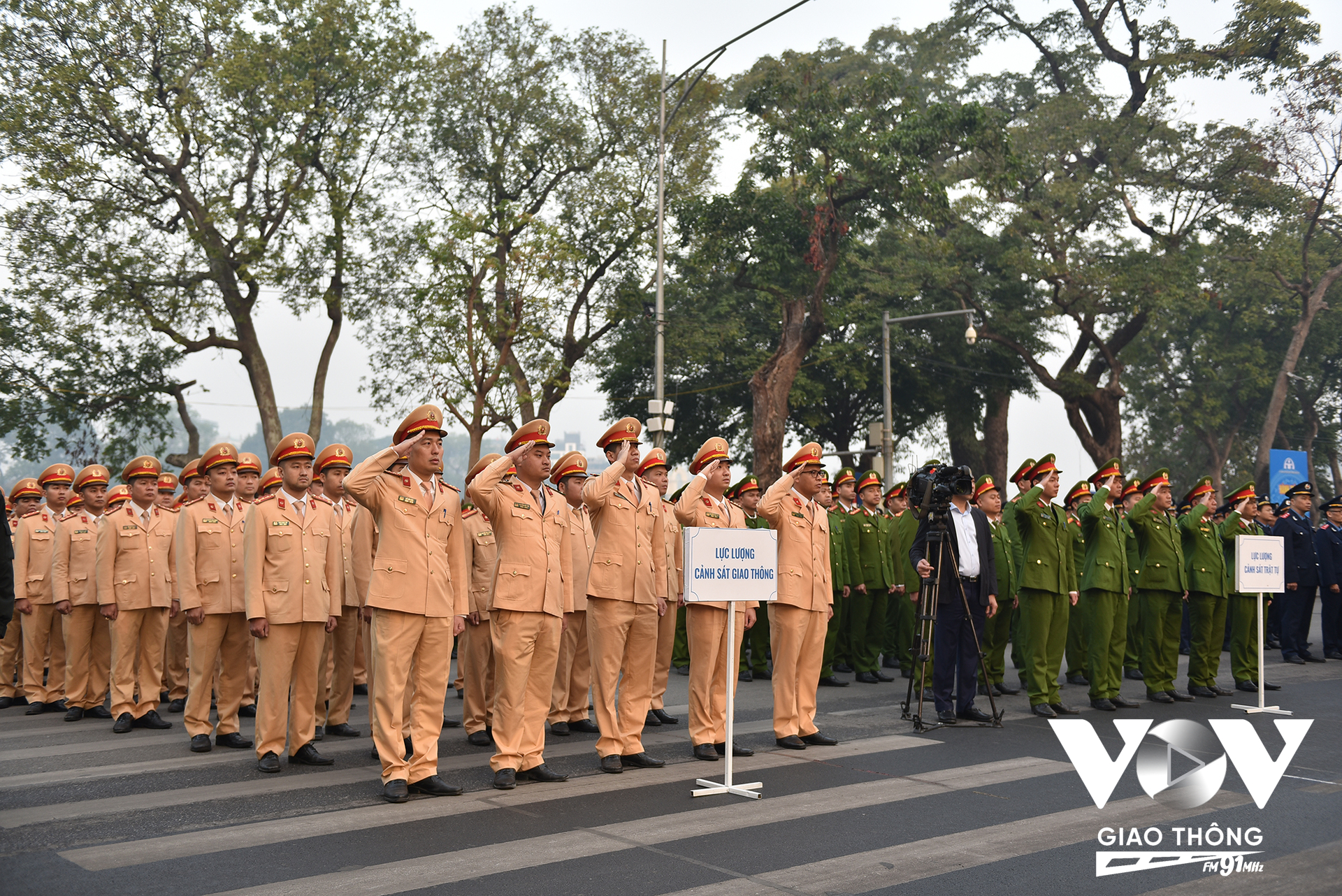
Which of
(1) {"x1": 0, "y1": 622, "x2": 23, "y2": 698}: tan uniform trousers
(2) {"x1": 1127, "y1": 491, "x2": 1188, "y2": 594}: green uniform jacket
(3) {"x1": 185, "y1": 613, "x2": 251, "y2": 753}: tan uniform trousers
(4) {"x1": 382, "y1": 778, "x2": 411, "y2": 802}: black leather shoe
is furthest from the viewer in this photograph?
(1) {"x1": 0, "y1": 622, "x2": 23, "y2": 698}: tan uniform trousers

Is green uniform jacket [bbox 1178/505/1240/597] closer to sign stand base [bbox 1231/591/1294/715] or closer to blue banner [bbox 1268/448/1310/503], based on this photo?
sign stand base [bbox 1231/591/1294/715]

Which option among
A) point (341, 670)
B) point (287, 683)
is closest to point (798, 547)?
point (287, 683)

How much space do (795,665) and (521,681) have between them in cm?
231

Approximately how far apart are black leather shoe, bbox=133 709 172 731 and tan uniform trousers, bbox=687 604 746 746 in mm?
4707

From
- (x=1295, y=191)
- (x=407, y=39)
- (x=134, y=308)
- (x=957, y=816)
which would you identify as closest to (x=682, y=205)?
(x=407, y=39)

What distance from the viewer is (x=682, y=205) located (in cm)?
2695

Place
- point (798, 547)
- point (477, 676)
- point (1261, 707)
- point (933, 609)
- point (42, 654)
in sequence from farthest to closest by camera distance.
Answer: point (42, 654) → point (1261, 707) → point (933, 609) → point (477, 676) → point (798, 547)

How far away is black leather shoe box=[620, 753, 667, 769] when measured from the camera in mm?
7855

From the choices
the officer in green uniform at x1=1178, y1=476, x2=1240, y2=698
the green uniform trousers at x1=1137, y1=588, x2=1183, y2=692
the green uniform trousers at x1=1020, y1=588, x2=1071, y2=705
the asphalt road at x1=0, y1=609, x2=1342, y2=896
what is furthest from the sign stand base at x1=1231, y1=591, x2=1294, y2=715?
the green uniform trousers at x1=1020, y1=588, x2=1071, y2=705

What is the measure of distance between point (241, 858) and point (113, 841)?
35.1 inches

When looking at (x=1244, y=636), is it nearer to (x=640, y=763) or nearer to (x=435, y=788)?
(x=640, y=763)

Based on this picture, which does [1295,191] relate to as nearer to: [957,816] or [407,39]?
[407,39]

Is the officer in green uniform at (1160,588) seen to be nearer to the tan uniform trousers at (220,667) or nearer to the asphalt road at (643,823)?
the asphalt road at (643,823)

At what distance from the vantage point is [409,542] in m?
7.06
